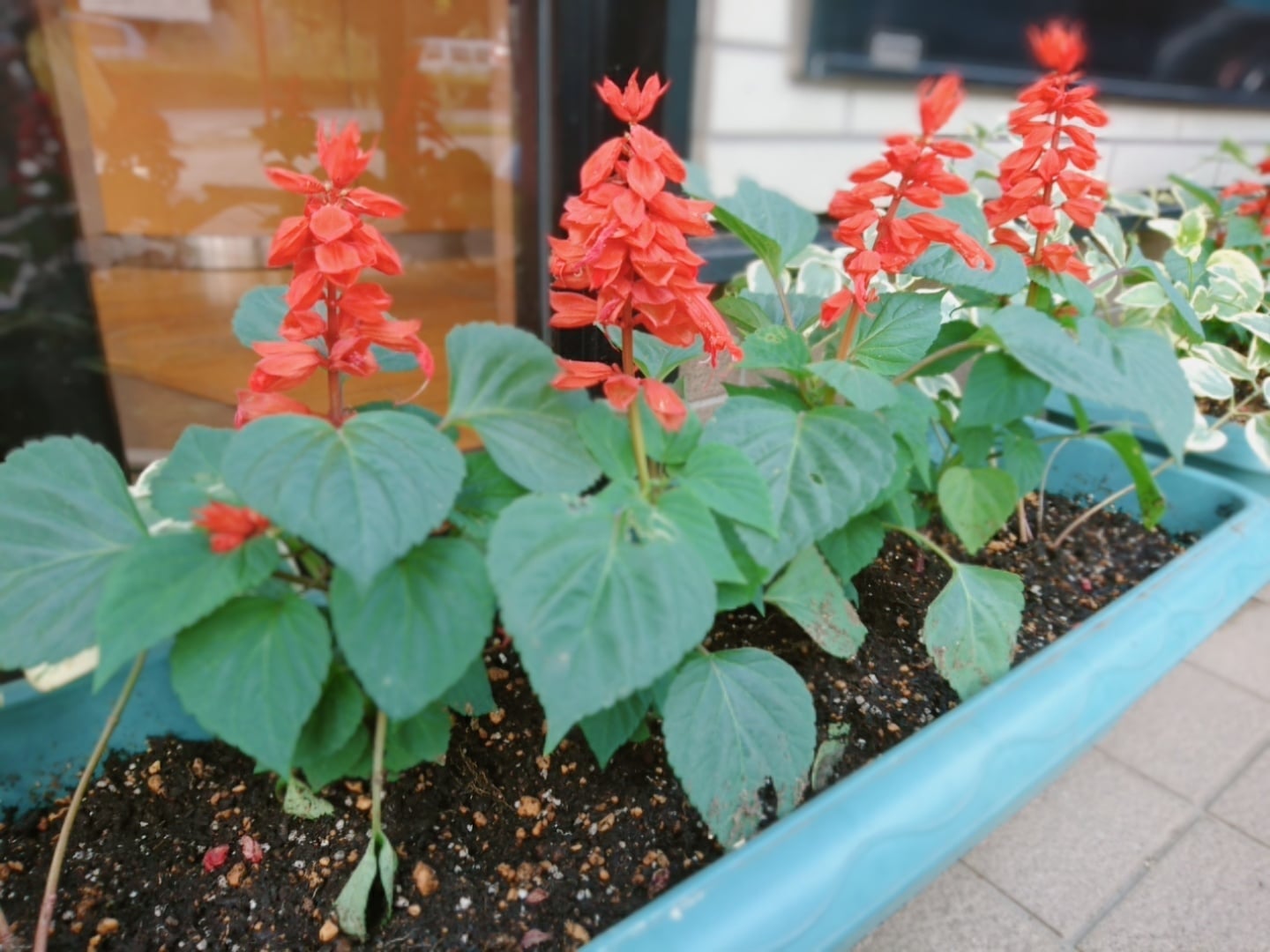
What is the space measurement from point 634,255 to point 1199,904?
2.77ft

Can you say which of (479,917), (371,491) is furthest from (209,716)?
(479,917)

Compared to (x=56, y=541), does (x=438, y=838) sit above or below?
below

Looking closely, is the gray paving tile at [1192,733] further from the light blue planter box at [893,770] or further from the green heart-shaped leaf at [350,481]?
the green heart-shaped leaf at [350,481]

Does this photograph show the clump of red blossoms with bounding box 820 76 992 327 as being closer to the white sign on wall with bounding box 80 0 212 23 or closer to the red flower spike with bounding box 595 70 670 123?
the red flower spike with bounding box 595 70 670 123

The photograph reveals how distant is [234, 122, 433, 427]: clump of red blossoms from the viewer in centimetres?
43

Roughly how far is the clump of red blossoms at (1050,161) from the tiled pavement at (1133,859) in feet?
1.87

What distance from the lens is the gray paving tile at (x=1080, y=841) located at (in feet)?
2.73

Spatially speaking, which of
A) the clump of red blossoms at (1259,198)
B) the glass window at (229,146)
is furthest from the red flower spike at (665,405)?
the clump of red blossoms at (1259,198)

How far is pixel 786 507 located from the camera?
1.68 feet

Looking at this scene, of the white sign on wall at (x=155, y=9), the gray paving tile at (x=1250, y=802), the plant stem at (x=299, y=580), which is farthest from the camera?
the white sign on wall at (x=155, y=9)

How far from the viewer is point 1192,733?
3.64 feet

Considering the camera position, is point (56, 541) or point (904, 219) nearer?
point (56, 541)

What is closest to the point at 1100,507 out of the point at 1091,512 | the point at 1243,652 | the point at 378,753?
the point at 1091,512

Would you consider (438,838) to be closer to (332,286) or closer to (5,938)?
(5,938)
